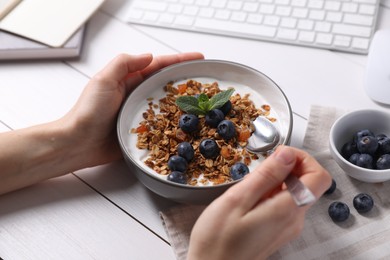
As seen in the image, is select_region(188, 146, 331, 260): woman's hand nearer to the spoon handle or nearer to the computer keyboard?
the spoon handle

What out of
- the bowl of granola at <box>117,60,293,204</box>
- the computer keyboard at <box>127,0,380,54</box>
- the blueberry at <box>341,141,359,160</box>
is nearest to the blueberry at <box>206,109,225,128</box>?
the bowl of granola at <box>117,60,293,204</box>

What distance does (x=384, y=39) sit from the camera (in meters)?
1.09

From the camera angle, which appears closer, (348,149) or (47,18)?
(348,149)

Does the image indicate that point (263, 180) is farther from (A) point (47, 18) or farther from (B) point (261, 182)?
(A) point (47, 18)

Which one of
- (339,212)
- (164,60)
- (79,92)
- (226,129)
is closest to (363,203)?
(339,212)

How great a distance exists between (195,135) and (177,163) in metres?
0.08

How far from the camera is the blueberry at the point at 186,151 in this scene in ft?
2.80

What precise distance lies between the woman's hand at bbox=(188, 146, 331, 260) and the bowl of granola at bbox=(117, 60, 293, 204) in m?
0.08

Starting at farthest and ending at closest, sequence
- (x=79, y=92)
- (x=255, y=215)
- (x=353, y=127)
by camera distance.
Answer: (x=79, y=92)
(x=353, y=127)
(x=255, y=215)

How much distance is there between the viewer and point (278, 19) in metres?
1.18

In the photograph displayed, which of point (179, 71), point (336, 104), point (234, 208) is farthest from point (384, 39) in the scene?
point (234, 208)

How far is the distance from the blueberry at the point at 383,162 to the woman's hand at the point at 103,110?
454 millimetres

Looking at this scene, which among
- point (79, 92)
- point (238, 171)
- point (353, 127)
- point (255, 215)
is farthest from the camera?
point (79, 92)

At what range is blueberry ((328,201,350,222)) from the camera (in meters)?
0.84
